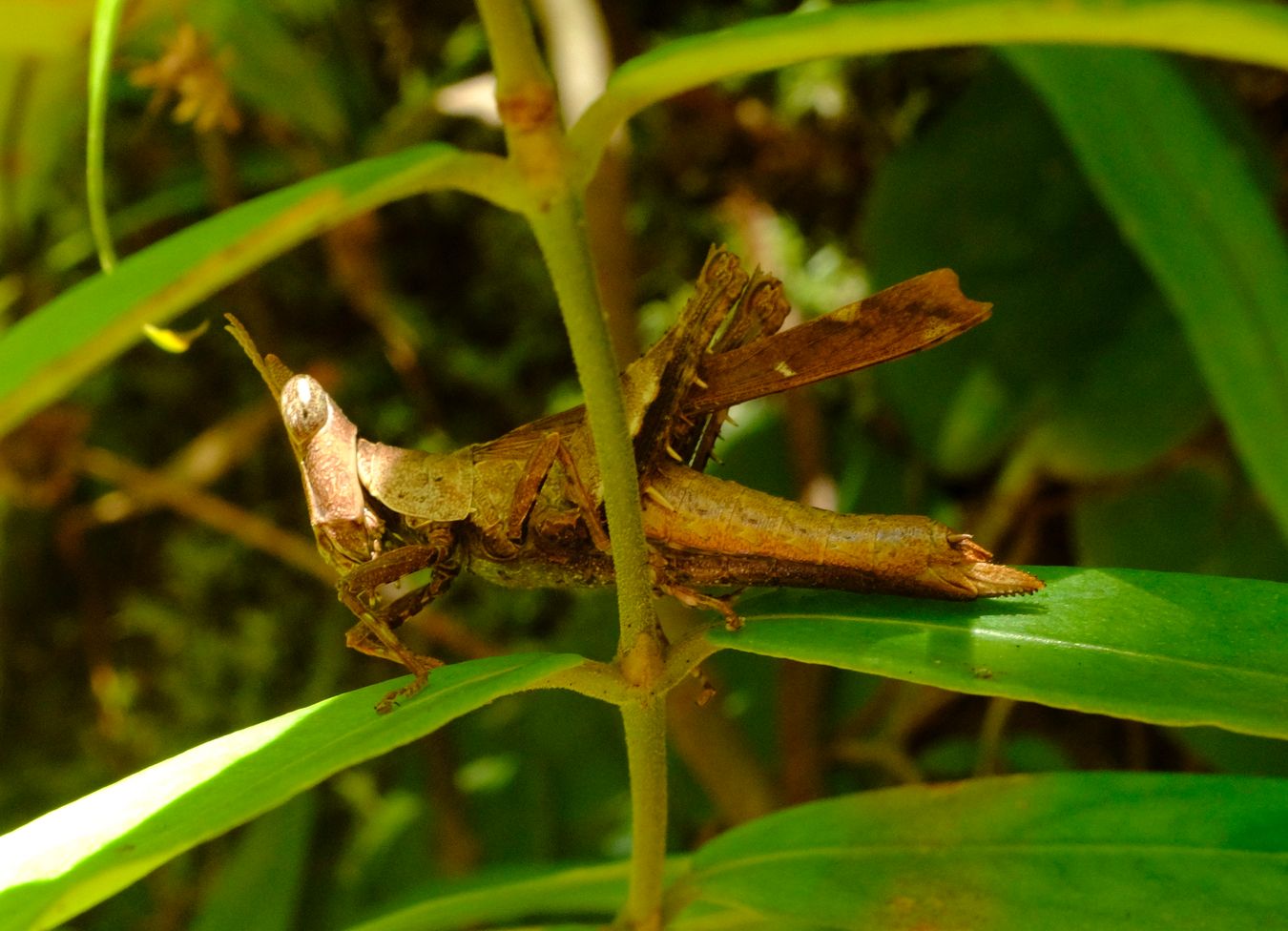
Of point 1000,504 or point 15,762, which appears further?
point 15,762

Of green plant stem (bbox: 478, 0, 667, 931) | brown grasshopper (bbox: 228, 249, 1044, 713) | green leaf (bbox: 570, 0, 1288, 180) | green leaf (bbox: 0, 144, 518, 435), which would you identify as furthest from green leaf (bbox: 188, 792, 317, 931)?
green leaf (bbox: 570, 0, 1288, 180)

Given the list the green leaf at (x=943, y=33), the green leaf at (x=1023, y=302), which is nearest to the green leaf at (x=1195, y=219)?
A: the green leaf at (x=1023, y=302)

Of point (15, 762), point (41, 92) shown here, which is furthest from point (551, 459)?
point (15, 762)

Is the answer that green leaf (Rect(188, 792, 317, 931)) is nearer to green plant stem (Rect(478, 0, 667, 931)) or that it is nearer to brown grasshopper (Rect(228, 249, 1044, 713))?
brown grasshopper (Rect(228, 249, 1044, 713))

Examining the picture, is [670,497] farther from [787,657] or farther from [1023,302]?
[1023,302]

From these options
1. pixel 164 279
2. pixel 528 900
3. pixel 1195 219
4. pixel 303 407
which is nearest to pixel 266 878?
pixel 528 900

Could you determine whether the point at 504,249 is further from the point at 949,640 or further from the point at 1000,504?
the point at 949,640
